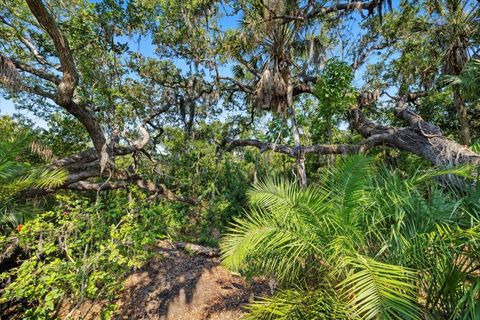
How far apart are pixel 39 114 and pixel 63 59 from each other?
6671 mm

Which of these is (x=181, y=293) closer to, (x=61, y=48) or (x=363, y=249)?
(x=363, y=249)

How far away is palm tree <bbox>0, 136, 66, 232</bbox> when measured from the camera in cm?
322

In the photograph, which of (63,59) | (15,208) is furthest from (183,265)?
(63,59)

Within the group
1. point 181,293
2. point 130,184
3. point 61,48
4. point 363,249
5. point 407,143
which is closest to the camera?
point 363,249

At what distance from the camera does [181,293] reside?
15.6ft

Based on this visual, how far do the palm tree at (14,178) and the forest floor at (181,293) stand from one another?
71.2 inches

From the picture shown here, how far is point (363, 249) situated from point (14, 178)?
4756 mm

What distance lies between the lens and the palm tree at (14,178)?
3.22 meters

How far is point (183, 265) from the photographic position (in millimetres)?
5750

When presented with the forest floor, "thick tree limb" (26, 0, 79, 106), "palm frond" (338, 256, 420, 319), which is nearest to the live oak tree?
"thick tree limb" (26, 0, 79, 106)

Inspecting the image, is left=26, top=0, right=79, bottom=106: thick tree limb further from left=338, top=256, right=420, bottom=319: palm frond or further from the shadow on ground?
left=338, top=256, right=420, bottom=319: palm frond

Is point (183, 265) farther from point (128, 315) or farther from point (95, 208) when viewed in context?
point (95, 208)

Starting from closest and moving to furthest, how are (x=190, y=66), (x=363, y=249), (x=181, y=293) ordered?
(x=363, y=249) < (x=181, y=293) < (x=190, y=66)

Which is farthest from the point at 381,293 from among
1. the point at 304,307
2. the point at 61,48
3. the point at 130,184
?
the point at 130,184
